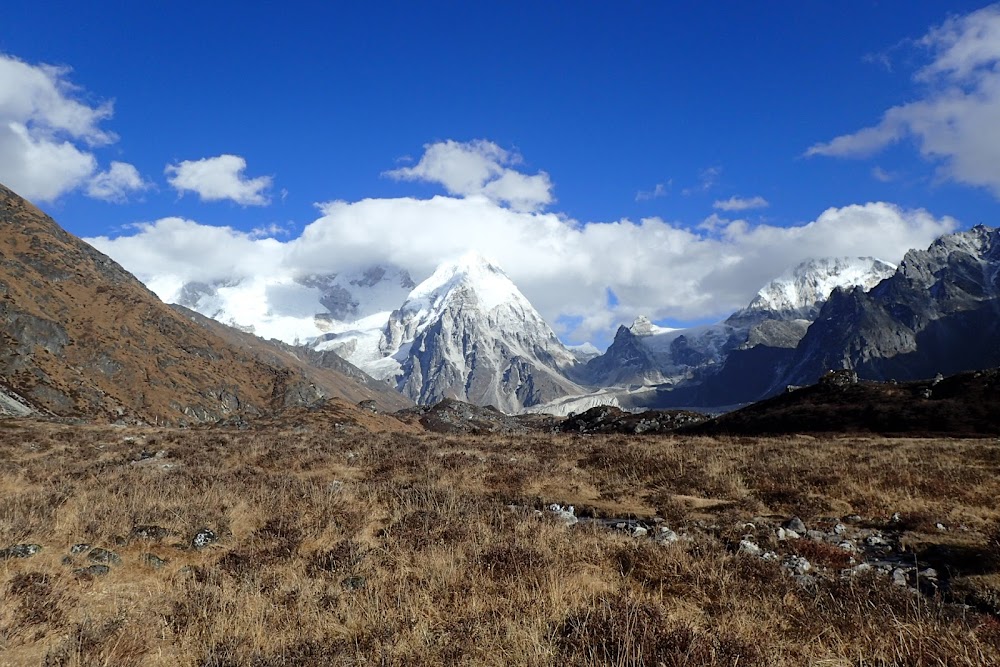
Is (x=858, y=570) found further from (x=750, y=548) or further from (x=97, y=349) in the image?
(x=97, y=349)

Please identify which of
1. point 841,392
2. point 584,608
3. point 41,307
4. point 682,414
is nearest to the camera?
point 584,608

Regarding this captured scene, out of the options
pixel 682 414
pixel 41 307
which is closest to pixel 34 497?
pixel 682 414

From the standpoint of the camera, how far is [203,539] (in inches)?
414

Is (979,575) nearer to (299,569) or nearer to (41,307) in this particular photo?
(299,569)

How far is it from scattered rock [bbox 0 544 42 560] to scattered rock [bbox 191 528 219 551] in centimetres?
234

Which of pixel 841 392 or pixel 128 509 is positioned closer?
pixel 128 509

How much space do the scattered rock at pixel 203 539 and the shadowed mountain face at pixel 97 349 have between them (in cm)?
5835

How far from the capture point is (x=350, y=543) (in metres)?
9.99

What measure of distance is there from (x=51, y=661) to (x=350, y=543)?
14.9ft

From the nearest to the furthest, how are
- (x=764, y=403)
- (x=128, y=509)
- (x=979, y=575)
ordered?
(x=979, y=575)
(x=128, y=509)
(x=764, y=403)

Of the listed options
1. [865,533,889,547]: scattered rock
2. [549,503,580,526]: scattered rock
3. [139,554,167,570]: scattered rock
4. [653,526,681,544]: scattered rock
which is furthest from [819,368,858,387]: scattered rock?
[139,554,167,570]: scattered rock

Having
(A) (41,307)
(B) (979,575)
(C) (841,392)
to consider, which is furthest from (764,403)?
(A) (41,307)

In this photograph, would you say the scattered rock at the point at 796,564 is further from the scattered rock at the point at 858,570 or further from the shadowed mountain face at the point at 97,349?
the shadowed mountain face at the point at 97,349

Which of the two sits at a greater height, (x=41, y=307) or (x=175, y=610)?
(x=41, y=307)
